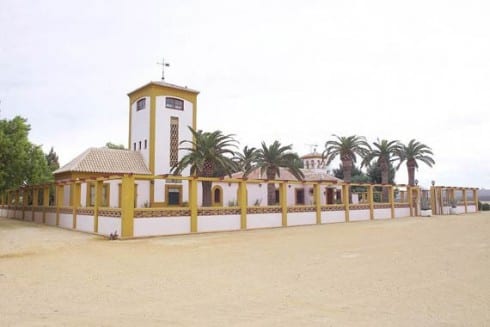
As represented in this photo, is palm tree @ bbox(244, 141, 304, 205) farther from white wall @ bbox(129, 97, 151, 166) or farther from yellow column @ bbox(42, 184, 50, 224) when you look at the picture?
yellow column @ bbox(42, 184, 50, 224)

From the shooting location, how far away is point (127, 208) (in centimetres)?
1691

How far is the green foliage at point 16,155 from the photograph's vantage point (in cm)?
2362

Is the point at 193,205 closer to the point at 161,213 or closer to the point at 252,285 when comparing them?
the point at 161,213

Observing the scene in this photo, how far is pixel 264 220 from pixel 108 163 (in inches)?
546

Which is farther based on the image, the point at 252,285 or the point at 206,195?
the point at 206,195

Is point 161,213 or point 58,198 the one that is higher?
point 58,198

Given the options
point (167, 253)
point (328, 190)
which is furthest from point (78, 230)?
point (328, 190)

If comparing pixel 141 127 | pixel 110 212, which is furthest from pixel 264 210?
pixel 141 127

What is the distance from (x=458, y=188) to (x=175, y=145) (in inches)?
1024

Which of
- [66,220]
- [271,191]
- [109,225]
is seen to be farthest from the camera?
[271,191]

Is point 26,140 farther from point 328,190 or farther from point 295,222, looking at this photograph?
point 328,190

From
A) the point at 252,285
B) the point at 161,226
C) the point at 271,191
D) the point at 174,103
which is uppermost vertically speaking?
the point at 174,103

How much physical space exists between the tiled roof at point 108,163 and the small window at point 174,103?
14.8ft

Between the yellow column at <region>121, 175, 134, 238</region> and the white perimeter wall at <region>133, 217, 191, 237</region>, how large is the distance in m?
0.31
